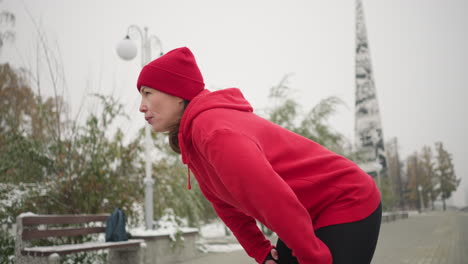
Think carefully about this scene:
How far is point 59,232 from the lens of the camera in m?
5.77

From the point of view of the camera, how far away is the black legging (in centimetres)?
129

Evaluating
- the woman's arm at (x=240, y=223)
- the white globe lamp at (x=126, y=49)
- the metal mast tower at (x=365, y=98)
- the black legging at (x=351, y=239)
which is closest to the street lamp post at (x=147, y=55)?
the white globe lamp at (x=126, y=49)

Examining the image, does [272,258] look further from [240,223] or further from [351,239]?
[351,239]

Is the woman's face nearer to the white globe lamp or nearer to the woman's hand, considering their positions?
the woman's hand

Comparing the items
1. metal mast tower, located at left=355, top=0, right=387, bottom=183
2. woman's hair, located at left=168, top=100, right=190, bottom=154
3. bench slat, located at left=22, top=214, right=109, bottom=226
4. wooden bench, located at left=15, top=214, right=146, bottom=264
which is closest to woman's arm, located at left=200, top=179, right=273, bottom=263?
woman's hair, located at left=168, top=100, right=190, bottom=154

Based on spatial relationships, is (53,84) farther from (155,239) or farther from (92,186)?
(155,239)

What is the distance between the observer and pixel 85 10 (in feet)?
48.3

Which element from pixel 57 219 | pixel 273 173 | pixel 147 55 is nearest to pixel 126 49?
pixel 147 55

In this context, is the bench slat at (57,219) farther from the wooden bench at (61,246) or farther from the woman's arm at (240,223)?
the woman's arm at (240,223)

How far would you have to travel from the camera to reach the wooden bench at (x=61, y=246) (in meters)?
4.87

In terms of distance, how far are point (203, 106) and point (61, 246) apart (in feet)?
15.6

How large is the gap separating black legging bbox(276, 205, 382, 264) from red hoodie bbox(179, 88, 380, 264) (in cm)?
2

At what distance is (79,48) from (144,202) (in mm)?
4032

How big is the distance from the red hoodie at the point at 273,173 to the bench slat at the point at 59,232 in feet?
15.1
